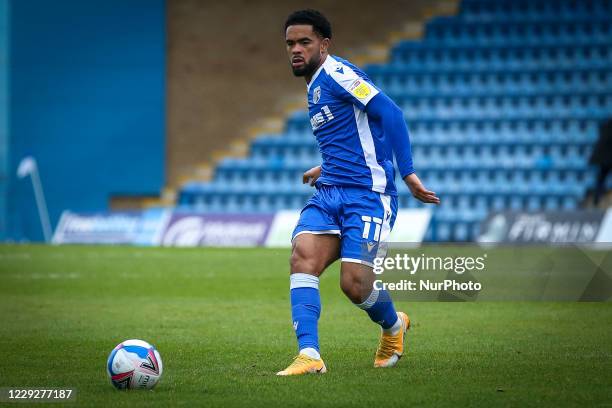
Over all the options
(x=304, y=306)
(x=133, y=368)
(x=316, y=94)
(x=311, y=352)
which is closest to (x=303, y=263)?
(x=304, y=306)

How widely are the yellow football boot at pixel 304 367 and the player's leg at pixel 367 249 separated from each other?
0.46 meters

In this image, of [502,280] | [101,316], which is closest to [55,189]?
[101,316]

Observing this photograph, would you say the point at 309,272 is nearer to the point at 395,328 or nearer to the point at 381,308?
the point at 381,308

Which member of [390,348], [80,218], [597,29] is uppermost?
[597,29]

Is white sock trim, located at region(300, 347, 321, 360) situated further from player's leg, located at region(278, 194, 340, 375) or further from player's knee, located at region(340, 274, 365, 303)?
player's knee, located at region(340, 274, 365, 303)

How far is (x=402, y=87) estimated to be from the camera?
1070 inches

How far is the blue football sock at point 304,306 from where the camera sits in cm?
622

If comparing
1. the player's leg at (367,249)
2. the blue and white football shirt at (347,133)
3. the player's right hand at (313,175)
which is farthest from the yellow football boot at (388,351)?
the player's right hand at (313,175)

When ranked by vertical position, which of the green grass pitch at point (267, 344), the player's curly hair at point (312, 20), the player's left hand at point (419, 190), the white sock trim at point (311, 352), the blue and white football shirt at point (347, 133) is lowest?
the green grass pitch at point (267, 344)

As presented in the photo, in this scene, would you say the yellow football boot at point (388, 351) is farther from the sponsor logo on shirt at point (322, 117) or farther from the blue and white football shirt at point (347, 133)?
the sponsor logo on shirt at point (322, 117)

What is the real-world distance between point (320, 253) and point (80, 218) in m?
20.1

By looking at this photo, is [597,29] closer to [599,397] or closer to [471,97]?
[471,97]

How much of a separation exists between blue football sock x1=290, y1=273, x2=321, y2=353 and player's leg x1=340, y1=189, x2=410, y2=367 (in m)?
0.19

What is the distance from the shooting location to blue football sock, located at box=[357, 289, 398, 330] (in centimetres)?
646
